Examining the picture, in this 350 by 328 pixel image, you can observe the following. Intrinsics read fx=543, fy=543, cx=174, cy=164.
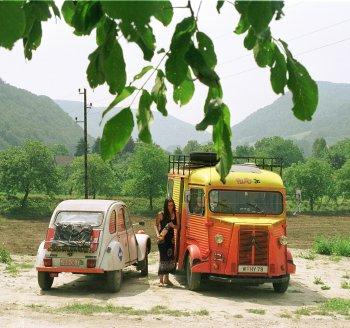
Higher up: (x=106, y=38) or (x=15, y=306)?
(x=106, y=38)

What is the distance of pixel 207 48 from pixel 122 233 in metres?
10.9

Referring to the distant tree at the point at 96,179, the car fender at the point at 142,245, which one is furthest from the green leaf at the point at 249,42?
the distant tree at the point at 96,179

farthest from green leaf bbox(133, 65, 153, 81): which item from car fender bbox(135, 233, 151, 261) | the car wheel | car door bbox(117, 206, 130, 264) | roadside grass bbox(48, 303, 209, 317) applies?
the car wheel

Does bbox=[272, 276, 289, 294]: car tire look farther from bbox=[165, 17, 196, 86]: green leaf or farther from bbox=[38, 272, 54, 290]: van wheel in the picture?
bbox=[165, 17, 196, 86]: green leaf

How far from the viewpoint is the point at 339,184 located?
219 ft

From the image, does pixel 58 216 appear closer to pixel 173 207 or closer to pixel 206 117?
pixel 173 207

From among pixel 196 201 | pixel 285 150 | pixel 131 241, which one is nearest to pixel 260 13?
pixel 196 201

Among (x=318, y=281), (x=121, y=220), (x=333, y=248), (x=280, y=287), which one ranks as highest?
(x=121, y=220)

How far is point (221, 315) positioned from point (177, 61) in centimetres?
846

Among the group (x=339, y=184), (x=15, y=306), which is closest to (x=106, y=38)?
(x=15, y=306)

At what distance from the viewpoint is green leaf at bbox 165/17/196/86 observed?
46.6 inches

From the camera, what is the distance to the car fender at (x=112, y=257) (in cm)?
1070

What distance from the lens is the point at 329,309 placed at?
32.2 ft

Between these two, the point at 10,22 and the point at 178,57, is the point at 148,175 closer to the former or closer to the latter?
the point at 178,57
